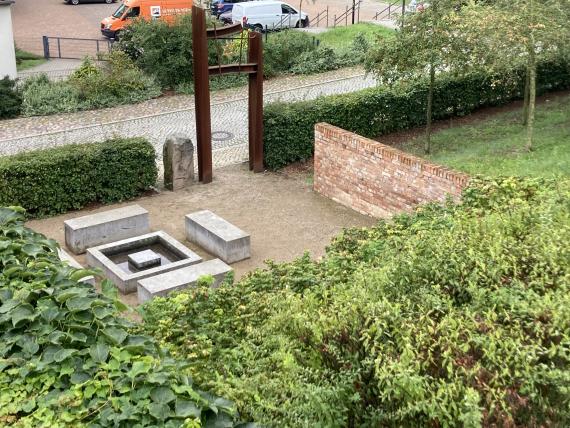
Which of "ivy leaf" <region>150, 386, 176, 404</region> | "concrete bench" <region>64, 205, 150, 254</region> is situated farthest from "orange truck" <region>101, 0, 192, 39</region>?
"ivy leaf" <region>150, 386, 176, 404</region>

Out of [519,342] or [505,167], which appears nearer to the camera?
[519,342]

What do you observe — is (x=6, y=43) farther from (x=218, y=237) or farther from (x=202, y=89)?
(x=218, y=237)

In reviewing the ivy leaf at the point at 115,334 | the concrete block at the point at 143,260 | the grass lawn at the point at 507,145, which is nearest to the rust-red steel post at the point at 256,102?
the grass lawn at the point at 507,145

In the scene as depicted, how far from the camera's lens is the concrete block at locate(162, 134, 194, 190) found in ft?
52.8

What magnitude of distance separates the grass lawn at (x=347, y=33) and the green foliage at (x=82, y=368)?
2453cm

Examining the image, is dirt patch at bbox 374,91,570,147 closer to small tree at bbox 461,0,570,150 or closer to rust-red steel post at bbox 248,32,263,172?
rust-red steel post at bbox 248,32,263,172

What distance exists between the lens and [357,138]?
1474cm

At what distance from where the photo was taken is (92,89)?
A: 75.7ft

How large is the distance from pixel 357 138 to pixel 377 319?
10.1m

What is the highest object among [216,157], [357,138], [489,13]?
[489,13]

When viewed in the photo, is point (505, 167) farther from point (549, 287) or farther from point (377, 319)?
point (377, 319)

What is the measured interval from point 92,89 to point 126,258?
11043mm

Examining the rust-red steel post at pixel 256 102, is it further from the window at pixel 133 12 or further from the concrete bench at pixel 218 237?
the window at pixel 133 12

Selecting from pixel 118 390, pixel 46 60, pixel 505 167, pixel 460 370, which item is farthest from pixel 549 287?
pixel 46 60
